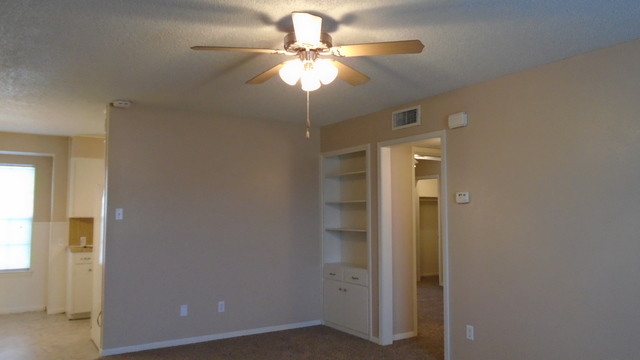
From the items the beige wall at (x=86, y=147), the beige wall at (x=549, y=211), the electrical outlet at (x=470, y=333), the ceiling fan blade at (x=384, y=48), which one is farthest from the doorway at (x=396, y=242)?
the beige wall at (x=86, y=147)

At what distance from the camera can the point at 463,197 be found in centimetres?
398

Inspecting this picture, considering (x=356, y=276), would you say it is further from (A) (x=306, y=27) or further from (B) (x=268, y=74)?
(A) (x=306, y=27)

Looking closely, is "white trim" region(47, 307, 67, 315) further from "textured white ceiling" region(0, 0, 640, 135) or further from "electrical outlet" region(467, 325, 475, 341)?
"electrical outlet" region(467, 325, 475, 341)

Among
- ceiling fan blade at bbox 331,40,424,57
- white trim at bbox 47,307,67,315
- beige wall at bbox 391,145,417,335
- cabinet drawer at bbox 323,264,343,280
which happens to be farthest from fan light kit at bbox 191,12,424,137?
white trim at bbox 47,307,67,315

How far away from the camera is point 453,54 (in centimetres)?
323

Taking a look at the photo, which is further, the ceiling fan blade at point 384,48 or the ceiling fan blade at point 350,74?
the ceiling fan blade at point 350,74

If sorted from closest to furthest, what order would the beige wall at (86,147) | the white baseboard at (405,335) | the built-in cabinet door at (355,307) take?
the white baseboard at (405,335) < the built-in cabinet door at (355,307) < the beige wall at (86,147)

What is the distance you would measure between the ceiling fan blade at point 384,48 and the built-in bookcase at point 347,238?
270cm

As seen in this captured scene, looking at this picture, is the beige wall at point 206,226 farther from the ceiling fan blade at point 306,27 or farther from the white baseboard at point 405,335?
the ceiling fan blade at point 306,27

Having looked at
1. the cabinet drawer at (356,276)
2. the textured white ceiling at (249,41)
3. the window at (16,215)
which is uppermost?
the textured white ceiling at (249,41)

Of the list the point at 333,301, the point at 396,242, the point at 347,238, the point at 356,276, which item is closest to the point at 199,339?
the point at 333,301

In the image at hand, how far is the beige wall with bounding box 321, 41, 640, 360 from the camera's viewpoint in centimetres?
298

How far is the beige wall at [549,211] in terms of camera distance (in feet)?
9.77

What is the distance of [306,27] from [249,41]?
23.3 inches
